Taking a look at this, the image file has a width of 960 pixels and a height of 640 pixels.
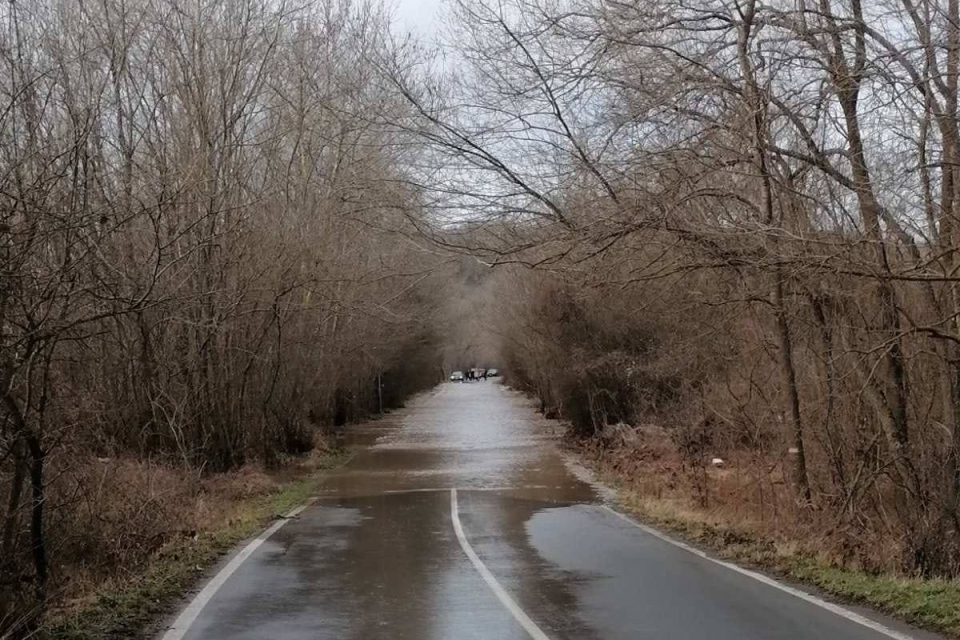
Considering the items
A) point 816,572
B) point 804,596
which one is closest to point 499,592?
point 804,596

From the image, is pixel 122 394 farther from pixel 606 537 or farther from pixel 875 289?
pixel 875 289

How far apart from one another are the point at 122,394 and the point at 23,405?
12.6 meters

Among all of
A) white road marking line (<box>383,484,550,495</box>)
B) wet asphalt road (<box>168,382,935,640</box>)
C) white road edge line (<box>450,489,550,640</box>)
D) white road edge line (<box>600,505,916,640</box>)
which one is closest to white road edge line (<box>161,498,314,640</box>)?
wet asphalt road (<box>168,382,935,640</box>)

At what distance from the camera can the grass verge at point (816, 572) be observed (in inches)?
316

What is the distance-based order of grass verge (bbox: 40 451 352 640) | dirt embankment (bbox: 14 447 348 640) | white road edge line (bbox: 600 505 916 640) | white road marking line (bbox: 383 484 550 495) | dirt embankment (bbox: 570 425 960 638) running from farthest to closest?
Answer: white road marking line (bbox: 383 484 550 495), dirt embankment (bbox: 570 425 960 638), dirt embankment (bbox: 14 447 348 640), grass verge (bbox: 40 451 352 640), white road edge line (bbox: 600 505 916 640)

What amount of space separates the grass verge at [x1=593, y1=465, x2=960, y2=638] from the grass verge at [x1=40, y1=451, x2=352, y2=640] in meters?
5.77

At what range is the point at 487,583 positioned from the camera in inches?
395

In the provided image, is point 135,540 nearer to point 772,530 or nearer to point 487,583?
point 487,583

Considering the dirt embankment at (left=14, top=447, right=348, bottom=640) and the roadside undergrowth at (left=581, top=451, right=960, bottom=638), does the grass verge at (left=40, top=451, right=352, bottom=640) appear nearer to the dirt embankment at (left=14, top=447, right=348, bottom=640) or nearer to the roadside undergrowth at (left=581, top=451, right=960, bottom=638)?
the dirt embankment at (left=14, top=447, right=348, bottom=640)

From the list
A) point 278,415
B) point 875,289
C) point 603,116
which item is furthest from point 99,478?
point 278,415

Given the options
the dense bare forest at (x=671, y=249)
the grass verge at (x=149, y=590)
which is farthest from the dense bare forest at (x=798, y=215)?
the grass verge at (x=149, y=590)

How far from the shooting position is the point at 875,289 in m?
11.9

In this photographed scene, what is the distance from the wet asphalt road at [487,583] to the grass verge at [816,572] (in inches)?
15.6

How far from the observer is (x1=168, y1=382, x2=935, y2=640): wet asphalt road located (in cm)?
791
